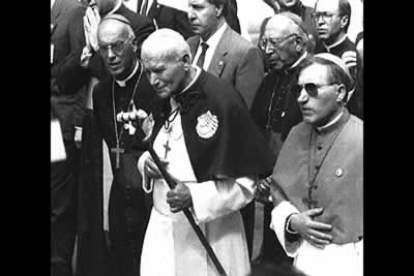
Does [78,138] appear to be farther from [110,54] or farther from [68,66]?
[110,54]

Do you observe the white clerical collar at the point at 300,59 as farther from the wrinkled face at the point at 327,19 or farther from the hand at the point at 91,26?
the hand at the point at 91,26

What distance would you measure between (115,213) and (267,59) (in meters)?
1.20

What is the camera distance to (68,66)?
6.34 m

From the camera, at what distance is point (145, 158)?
609 cm

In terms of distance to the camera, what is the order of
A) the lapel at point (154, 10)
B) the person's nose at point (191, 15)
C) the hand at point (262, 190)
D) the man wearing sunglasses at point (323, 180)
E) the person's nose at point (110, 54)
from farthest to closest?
the person's nose at point (110, 54) → the lapel at point (154, 10) → the person's nose at point (191, 15) → the hand at point (262, 190) → the man wearing sunglasses at point (323, 180)

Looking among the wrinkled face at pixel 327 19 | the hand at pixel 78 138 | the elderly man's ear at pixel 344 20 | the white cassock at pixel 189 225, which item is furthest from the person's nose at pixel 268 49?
the hand at pixel 78 138

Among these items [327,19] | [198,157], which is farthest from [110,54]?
[327,19]

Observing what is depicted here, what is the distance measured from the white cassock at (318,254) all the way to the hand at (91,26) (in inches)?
54.1

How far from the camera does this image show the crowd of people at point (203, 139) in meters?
5.66

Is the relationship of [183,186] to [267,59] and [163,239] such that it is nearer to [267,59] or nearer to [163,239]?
[163,239]

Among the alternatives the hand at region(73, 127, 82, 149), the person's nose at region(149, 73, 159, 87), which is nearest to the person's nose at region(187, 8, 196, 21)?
the person's nose at region(149, 73, 159, 87)

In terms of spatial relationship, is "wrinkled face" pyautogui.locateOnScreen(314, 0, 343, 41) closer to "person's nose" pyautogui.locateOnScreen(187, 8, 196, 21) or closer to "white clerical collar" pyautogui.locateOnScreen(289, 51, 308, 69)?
"white clerical collar" pyautogui.locateOnScreen(289, 51, 308, 69)

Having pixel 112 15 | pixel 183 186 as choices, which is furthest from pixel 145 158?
pixel 112 15

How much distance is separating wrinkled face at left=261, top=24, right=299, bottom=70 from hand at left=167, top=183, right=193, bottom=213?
2.52ft
